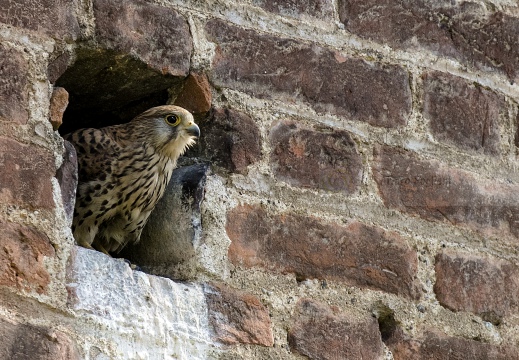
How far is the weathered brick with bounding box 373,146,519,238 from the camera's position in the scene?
338cm

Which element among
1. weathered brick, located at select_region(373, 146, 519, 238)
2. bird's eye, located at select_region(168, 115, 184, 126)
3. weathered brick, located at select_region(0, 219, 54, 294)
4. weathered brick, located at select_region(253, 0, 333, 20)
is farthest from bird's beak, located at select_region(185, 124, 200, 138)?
weathered brick, located at select_region(0, 219, 54, 294)

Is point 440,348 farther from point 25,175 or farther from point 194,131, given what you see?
point 25,175

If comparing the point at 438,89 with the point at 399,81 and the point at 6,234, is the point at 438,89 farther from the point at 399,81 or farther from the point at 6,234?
the point at 6,234

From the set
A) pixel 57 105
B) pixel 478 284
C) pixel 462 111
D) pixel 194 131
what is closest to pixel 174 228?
pixel 194 131

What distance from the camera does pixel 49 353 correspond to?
2588mm

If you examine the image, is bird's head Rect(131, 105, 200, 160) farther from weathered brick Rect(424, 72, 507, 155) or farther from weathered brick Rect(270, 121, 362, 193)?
weathered brick Rect(424, 72, 507, 155)

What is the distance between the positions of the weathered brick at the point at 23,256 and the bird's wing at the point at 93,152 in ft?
1.87

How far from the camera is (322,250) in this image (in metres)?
3.19

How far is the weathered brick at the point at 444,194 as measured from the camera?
3.38 m

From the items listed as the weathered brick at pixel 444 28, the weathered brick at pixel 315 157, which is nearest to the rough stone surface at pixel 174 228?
the weathered brick at pixel 315 157

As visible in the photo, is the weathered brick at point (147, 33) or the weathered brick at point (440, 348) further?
the weathered brick at point (440, 348)

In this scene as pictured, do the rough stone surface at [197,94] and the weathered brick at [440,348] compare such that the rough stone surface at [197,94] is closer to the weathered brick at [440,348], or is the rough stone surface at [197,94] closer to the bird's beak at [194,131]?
the bird's beak at [194,131]

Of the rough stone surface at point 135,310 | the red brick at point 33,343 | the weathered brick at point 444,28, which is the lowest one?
the red brick at point 33,343

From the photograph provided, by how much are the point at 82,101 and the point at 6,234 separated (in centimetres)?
78
